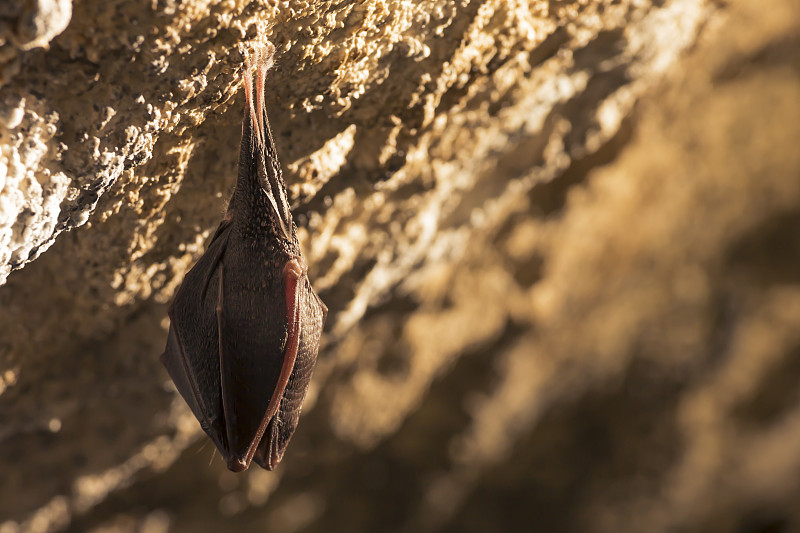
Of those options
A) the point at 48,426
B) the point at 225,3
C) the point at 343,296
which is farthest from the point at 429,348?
the point at 225,3

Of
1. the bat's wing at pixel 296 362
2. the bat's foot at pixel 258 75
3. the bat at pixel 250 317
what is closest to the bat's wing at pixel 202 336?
the bat at pixel 250 317

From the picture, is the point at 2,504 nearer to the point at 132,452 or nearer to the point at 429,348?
the point at 132,452

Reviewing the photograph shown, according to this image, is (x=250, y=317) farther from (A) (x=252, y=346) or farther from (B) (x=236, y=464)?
(B) (x=236, y=464)

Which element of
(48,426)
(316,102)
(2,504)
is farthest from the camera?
(2,504)

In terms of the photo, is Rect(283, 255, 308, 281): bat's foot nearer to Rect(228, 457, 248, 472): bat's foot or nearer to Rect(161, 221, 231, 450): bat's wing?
Rect(161, 221, 231, 450): bat's wing

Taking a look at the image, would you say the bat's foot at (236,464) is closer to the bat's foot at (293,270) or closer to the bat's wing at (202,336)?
the bat's wing at (202,336)

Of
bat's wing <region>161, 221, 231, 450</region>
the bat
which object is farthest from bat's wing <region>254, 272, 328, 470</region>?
bat's wing <region>161, 221, 231, 450</region>

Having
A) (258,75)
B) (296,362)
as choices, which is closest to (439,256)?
(296,362)
